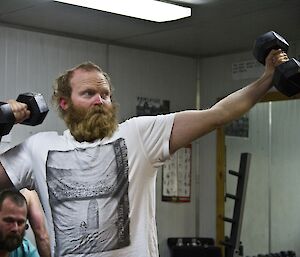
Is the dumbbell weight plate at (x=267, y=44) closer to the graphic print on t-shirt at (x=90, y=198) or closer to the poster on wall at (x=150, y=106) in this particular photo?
the graphic print on t-shirt at (x=90, y=198)

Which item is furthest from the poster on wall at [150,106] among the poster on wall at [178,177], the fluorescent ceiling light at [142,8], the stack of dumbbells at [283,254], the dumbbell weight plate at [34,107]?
the dumbbell weight plate at [34,107]

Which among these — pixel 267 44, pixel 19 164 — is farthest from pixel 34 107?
pixel 267 44

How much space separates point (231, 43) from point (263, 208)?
5.88 ft

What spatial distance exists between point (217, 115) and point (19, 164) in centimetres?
71

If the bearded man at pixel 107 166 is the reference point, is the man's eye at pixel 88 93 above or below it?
above

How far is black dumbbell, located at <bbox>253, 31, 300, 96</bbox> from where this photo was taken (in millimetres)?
2049

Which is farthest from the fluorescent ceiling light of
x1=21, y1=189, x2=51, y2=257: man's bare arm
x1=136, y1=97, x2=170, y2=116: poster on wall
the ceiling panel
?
x1=21, y1=189, x2=51, y2=257: man's bare arm

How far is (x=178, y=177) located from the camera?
6.39 meters

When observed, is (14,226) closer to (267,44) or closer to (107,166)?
(107,166)

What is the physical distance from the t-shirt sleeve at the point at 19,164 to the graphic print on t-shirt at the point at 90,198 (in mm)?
107

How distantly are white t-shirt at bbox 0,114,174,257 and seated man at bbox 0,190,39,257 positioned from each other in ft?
4.35

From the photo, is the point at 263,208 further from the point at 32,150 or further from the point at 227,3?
the point at 32,150

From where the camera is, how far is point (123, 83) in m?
6.03

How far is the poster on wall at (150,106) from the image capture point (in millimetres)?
6125
